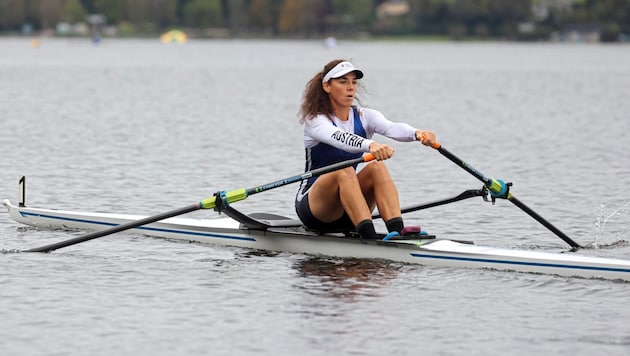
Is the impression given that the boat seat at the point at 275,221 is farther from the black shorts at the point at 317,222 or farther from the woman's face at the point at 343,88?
the woman's face at the point at 343,88

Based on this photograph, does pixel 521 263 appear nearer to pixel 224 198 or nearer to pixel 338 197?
pixel 338 197

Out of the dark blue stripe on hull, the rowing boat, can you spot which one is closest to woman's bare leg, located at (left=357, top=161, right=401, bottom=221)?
the rowing boat

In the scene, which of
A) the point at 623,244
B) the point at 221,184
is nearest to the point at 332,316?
the point at 623,244

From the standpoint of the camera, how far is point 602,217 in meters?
16.7

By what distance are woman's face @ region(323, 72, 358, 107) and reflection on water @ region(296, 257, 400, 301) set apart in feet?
5.00

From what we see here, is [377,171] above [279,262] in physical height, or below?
above

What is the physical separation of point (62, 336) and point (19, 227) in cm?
546

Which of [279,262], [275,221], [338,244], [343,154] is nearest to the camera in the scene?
[343,154]

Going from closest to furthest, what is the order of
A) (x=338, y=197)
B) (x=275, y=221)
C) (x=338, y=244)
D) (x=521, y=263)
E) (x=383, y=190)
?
(x=521, y=263) < (x=383, y=190) < (x=338, y=197) < (x=338, y=244) < (x=275, y=221)

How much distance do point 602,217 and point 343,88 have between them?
5.68 metres

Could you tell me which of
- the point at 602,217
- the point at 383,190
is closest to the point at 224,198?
the point at 383,190

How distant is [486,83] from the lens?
2867 inches

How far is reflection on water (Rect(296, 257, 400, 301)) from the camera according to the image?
37.8 feet

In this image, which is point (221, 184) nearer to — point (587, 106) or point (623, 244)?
point (623, 244)
